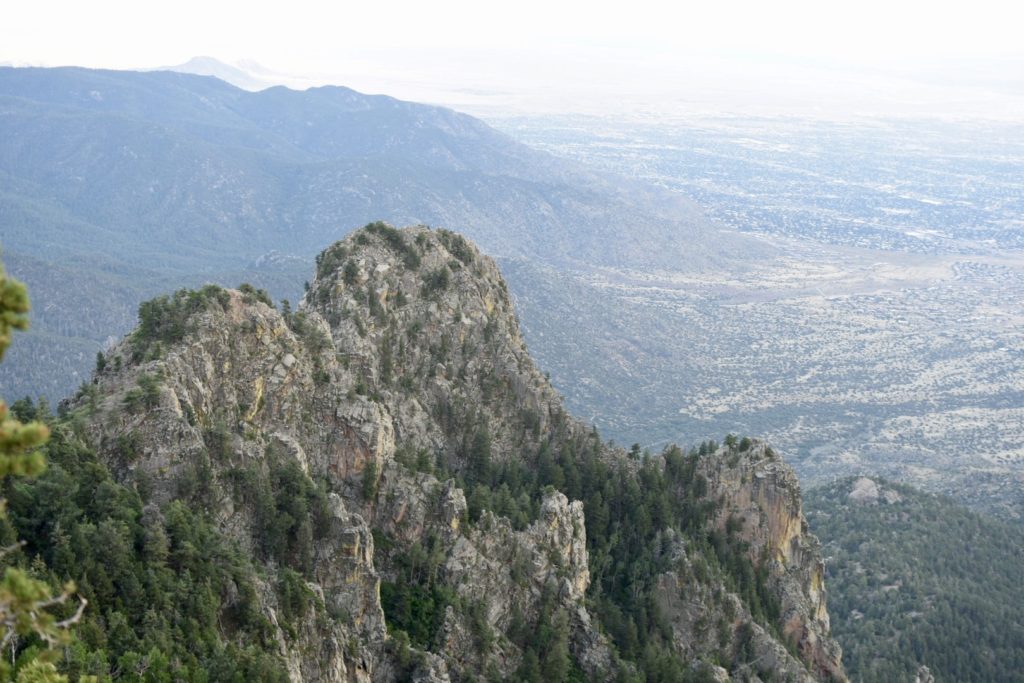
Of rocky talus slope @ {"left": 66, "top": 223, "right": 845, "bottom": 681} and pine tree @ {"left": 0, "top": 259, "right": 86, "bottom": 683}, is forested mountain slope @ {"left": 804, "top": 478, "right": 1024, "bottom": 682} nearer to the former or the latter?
rocky talus slope @ {"left": 66, "top": 223, "right": 845, "bottom": 681}

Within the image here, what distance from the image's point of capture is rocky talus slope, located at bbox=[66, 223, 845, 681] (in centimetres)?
4816

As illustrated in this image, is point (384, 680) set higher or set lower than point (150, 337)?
lower

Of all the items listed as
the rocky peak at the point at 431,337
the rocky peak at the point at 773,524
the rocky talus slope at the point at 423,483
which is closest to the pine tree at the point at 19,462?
the rocky talus slope at the point at 423,483

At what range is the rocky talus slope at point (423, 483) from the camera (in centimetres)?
4816

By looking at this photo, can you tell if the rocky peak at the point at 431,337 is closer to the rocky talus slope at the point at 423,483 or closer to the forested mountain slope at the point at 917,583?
the rocky talus slope at the point at 423,483

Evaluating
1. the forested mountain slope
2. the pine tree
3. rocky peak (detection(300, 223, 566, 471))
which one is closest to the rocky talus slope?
rocky peak (detection(300, 223, 566, 471))

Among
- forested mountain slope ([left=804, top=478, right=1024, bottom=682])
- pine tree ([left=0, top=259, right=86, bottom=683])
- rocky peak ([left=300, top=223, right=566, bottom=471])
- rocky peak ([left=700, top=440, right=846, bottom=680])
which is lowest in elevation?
forested mountain slope ([left=804, top=478, right=1024, bottom=682])

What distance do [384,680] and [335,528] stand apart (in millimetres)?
7762

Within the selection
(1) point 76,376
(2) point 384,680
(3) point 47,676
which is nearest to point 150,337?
(2) point 384,680

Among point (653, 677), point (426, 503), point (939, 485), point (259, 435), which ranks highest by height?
point (259, 435)

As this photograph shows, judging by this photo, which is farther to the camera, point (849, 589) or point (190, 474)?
point (849, 589)

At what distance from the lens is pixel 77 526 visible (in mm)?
37062

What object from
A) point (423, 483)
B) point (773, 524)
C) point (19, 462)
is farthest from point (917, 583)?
point (19, 462)

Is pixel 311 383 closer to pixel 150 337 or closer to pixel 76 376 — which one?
pixel 150 337
